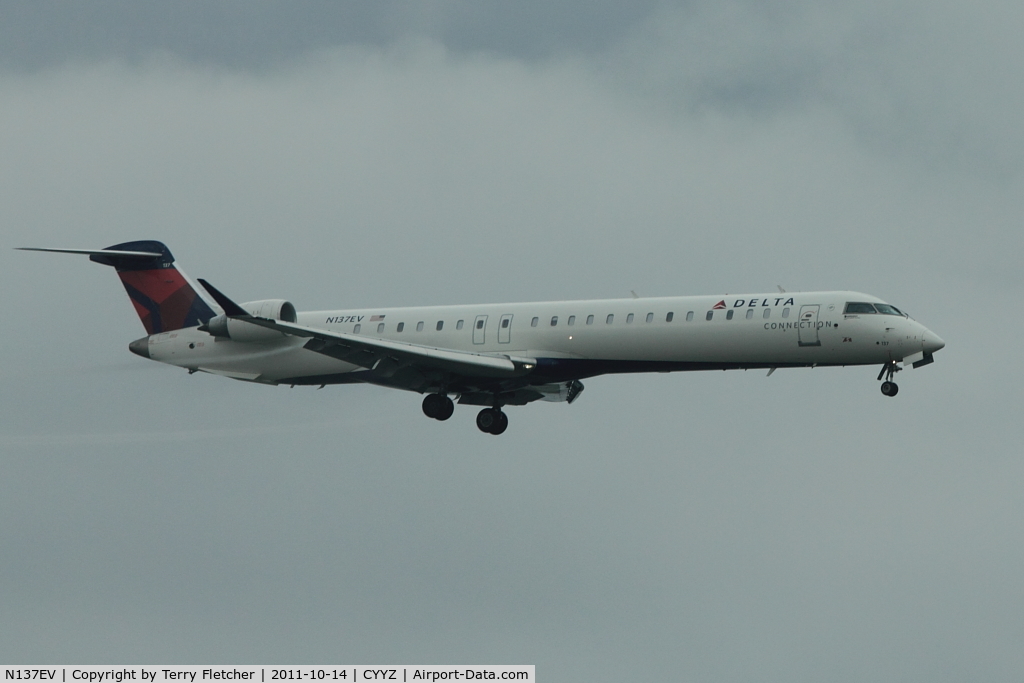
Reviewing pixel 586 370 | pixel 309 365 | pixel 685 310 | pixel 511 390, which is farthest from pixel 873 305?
pixel 309 365

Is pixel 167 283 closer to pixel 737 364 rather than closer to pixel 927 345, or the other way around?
pixel 737 364

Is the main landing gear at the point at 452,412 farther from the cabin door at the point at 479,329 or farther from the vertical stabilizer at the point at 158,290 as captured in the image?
the vertical stabilizer at the point at 158,290

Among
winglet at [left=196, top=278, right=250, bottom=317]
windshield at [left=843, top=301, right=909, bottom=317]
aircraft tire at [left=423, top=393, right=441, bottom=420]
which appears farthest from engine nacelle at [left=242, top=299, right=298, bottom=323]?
windshield at [left=843, top=301, right=909, bottom=317]

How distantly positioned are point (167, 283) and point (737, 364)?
58.1ft

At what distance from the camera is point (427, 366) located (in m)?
40.1

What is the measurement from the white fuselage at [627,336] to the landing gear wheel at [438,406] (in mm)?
1468

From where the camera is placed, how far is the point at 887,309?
3797 cm

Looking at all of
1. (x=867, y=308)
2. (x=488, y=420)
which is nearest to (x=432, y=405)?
(x=488, y=420)

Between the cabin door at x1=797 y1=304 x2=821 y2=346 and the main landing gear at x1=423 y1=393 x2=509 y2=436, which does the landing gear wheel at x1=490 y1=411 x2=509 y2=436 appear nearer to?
the main landing gear at x1=423 y1=393 x2=509 y2=436

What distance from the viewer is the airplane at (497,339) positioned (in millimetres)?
37656

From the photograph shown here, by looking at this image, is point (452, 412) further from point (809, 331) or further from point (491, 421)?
point (809, 331)

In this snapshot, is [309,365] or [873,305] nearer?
[873,305]

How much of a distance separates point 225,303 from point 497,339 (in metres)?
7.79

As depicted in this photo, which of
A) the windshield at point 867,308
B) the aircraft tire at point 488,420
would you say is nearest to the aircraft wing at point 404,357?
the aircraft tire at point 488,420
